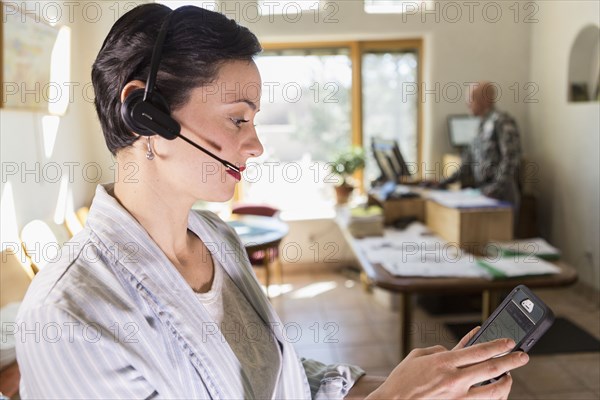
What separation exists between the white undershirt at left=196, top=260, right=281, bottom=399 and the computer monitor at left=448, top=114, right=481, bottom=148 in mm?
3361


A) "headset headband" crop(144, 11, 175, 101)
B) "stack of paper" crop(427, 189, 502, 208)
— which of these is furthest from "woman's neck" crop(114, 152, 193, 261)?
"stack of paper" crop(427, 189, 502, 208)

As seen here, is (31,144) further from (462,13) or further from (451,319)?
(451,319)

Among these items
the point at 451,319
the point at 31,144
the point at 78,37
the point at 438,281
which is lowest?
the point at 451,319

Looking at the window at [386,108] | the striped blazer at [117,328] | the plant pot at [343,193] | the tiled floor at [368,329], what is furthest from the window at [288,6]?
the plant pot at [343,193]

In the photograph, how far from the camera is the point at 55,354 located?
21.0 inches

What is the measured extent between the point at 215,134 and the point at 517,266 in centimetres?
166

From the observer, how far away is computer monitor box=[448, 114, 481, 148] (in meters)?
3.96

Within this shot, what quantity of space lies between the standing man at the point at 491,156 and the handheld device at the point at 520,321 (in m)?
2.31

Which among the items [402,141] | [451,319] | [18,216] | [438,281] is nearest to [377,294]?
[451,319]

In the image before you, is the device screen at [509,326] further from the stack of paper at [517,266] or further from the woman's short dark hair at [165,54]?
the stack of paper at [517,266]

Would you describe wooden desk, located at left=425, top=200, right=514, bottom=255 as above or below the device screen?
below

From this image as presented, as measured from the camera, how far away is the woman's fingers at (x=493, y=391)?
22.5 inches

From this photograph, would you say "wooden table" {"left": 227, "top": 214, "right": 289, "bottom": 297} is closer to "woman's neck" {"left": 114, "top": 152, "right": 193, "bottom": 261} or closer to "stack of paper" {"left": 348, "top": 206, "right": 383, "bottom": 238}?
"stack of paper" {"left": 348, "top": 206, "right": 383, "bottom": 238}

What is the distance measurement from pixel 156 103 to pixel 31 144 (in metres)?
0.61
